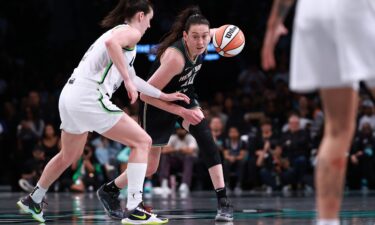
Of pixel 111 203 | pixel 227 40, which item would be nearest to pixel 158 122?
pixel 111 203

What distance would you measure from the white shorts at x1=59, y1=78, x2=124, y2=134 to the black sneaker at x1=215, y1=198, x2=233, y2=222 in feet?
3.98

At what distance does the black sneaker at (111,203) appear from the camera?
714cm

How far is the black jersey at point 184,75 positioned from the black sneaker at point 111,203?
103cm

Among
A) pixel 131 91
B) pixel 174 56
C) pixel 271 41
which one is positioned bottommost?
pixel 271 41

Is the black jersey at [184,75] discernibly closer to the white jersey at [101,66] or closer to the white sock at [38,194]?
the white jersey at [101,66]

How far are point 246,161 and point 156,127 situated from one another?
277 inches

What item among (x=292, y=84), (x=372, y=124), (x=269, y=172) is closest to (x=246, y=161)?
(x=269, y=172)

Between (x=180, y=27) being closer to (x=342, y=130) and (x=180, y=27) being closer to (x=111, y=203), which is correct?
(x=111, y=203)

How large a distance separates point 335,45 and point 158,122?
367cm

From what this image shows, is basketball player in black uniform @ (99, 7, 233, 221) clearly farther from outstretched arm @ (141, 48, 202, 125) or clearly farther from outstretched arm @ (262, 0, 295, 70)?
outstretched arm @ (262, 0, 295, 70)

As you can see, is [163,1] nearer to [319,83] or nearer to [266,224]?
[266,224]

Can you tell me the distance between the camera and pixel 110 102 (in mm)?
6520

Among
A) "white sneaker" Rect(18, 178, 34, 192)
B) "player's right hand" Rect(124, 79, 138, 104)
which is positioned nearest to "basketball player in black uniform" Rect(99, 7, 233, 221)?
"player's right hand" Rect(124, 79, 138, 104)

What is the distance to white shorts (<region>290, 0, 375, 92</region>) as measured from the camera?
12.8ft
